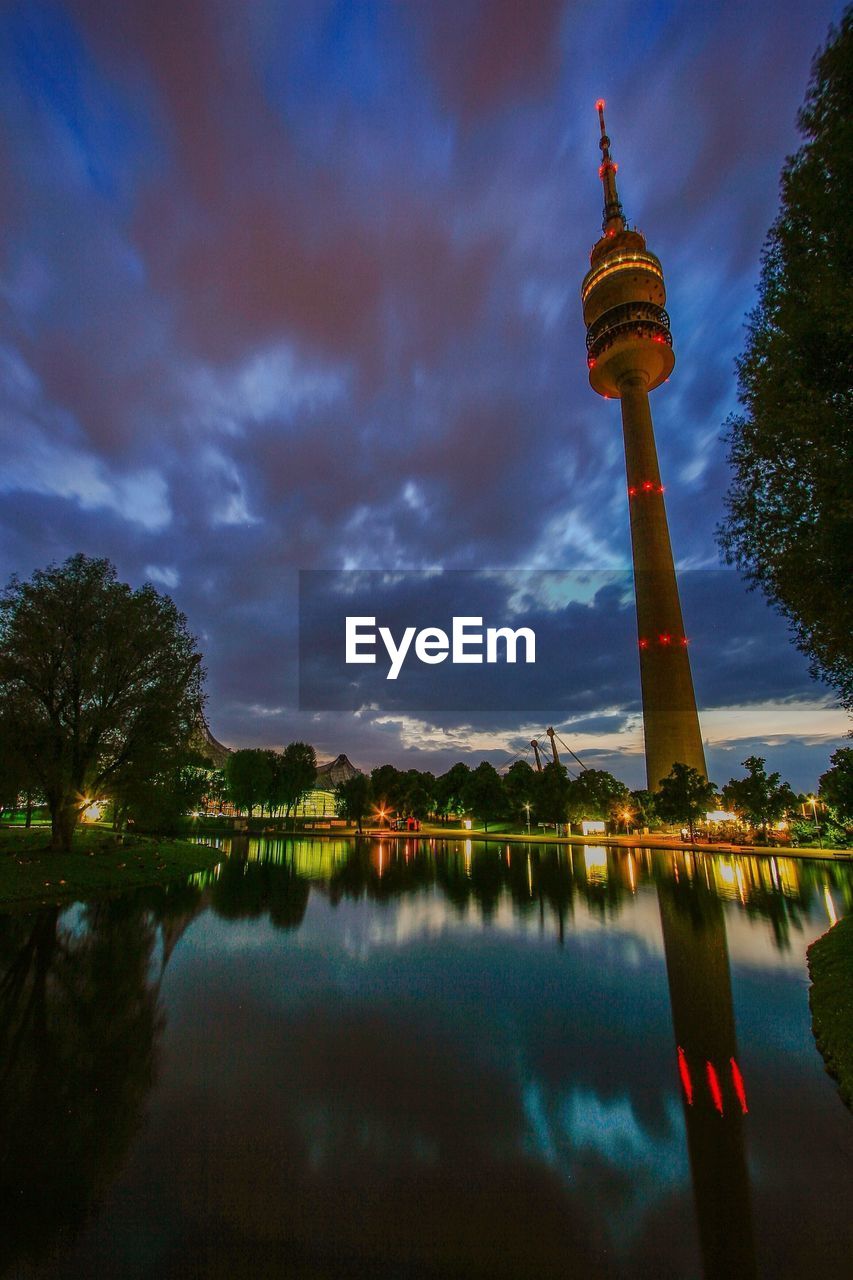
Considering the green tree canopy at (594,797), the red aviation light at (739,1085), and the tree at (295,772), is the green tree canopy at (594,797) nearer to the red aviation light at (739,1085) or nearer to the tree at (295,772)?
the tree at (295,772)

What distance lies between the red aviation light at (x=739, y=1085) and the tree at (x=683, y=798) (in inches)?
2190

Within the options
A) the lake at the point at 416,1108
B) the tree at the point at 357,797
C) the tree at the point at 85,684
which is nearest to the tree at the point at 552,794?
the tree at the point at 357,797

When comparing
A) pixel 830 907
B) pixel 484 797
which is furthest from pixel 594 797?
pixel 830 907

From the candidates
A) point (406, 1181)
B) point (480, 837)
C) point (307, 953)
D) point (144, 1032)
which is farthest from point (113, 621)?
point (480, 837)

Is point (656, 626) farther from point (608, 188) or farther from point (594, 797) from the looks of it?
point (608, 188)

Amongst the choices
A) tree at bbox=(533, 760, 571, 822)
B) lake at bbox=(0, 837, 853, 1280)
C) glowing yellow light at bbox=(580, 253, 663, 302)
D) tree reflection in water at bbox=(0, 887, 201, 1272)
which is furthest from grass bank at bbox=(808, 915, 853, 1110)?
glowing yellow light at bbox=(580, 253, 663, 302)

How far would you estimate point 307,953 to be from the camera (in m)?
16.3

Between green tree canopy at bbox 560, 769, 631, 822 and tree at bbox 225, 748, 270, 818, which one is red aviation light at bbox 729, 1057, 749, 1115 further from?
tree at bbox 225, 748, 270, 818

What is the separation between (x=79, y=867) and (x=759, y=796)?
5625 centimetres

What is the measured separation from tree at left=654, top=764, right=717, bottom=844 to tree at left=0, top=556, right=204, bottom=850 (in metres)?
52.7

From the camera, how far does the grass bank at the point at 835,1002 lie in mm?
9102

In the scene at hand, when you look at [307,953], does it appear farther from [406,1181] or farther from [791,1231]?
[791,1231]

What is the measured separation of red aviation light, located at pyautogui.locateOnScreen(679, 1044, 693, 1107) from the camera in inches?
332

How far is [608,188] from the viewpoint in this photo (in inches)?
4678
